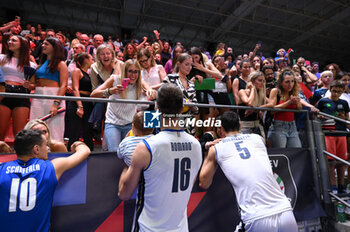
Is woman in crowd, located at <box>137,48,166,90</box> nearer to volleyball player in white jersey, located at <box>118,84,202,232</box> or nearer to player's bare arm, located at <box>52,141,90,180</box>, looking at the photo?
player's bare arm, located at <box>52,141,90,180</box>

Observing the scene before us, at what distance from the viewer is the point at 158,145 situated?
68.1 inches

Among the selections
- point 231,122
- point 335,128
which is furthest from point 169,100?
point 335,128

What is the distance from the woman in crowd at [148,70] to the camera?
3.75 metres

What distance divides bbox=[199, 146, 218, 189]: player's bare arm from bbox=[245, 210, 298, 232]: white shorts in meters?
0.62

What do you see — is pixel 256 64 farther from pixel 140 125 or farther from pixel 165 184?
pixel 165 184

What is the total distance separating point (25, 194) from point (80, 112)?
1.42 meters

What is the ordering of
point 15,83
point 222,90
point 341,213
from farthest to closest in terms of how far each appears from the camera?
1. point 222,90
2. point 341,213
3. point 15,83

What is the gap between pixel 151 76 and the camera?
3.80 metres

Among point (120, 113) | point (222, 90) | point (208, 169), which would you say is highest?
point (222, 90)

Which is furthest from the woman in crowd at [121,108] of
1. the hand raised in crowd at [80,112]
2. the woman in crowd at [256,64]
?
the woman in crowd at [256,64]

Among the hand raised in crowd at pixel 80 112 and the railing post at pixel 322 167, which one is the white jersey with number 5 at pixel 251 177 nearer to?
the railing post at pixel 322 167

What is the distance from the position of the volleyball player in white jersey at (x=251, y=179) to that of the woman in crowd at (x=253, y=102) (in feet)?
3.38

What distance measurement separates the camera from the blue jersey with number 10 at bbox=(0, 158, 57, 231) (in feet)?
5.83

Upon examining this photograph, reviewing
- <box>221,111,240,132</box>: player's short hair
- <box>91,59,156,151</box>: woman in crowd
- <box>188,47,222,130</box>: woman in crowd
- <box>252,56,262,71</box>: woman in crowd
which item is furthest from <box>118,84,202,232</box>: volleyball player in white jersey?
<box>252,56,262,71</box>: woman in crowd
